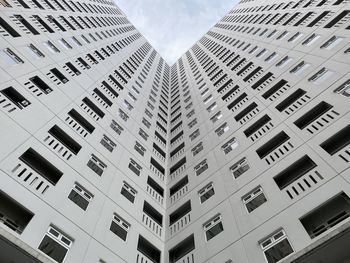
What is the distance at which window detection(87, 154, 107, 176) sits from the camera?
14.9 meters

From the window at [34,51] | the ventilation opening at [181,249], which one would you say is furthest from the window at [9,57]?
the ventilation opening at [181,249]

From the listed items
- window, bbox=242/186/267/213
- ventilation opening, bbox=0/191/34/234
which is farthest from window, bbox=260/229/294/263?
ventilation opening, bbox=0/191/34/234

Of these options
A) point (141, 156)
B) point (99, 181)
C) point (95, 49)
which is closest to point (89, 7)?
point (95, 49)

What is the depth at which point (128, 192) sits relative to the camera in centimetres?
1569

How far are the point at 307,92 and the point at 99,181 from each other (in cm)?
1082

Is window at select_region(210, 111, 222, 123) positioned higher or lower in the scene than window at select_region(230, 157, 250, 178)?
higher

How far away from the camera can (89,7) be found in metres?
39.4

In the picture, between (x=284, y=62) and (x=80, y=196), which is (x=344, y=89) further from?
(x=80, y=196)

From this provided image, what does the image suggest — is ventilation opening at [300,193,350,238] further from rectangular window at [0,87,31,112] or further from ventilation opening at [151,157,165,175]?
rectangular window at [0,87,31,112]

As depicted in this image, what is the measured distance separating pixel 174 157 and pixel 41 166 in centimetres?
1084

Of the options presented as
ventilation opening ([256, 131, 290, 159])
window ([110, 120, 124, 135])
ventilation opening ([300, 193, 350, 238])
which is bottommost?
ventilation opening ([300, 193, 350, 238])

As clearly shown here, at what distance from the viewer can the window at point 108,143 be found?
17.2 m

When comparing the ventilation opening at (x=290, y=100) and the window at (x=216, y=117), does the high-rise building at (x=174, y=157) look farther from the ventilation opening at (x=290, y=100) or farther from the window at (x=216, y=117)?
the window at (x=216, y=117)

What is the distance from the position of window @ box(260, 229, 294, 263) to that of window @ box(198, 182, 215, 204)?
4.70 m
